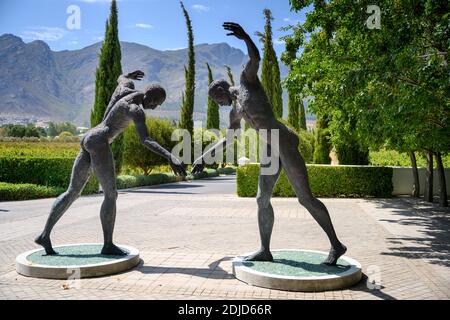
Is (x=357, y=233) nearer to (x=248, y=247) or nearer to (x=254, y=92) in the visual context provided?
(x=248, y=247)

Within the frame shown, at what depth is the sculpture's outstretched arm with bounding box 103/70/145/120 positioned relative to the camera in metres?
6.05

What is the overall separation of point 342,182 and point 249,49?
12717 millimetres

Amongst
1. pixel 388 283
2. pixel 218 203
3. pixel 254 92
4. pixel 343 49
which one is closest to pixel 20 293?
pixel 254 92

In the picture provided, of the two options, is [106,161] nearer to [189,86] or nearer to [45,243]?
[45,243]

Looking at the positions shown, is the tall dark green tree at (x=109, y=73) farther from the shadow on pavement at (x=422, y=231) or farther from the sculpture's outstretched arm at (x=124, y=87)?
the sculpture's outstretched arm at (x=124, y=87)

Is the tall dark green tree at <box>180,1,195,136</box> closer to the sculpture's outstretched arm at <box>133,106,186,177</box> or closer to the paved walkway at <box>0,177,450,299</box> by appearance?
the paved walkway at <box>0,177,450,299</box>

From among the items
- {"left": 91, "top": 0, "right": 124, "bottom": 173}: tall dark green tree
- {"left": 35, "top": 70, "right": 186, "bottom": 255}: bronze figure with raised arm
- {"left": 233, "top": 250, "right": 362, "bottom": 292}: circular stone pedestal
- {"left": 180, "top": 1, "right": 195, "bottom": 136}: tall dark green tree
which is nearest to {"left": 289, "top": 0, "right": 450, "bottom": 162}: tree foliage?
{"left": 233, "top": 250, "right": 362, "bottom": 292}: circular stone pedestal

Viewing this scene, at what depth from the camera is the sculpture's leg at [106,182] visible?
18.7ft

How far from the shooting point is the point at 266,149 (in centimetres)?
556

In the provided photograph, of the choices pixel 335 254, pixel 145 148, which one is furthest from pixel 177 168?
pixel 145 148

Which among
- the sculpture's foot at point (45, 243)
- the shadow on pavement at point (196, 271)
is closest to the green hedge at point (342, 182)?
the shadow on pavement at point (196, 271)

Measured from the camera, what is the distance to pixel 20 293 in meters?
4.61

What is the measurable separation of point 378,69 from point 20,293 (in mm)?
6362

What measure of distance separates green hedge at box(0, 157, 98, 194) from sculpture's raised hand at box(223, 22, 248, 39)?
1413 centimetres
